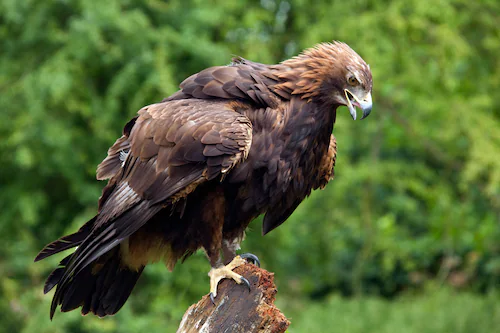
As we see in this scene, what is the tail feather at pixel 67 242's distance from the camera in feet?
12.4

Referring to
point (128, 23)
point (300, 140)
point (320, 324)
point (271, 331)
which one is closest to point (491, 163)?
point (320, 324)

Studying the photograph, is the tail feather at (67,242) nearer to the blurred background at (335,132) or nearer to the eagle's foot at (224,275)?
the eagle's foot at (224,275)

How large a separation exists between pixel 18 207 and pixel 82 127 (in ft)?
3.18

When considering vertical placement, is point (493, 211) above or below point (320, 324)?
above

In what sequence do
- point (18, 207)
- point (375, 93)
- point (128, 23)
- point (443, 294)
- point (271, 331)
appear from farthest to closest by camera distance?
point (443, 294) → point (375, 93) → point (18, 207) → point (128, 23) → point (271, 331)

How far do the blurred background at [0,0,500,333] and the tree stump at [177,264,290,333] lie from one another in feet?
11.6

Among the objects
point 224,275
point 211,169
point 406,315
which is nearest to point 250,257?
point 224,275

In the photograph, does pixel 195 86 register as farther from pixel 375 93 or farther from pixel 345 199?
pixel 345 199

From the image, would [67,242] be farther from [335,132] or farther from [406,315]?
[406,315]

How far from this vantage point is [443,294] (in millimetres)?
9586

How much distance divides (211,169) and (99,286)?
0.94m

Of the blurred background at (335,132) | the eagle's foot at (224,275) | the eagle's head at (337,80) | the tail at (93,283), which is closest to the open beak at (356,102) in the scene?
the eagle's head at (337,80)

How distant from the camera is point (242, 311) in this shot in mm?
3346

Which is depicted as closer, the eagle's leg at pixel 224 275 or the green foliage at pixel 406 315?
the eagle's leg at pixel 224 275
